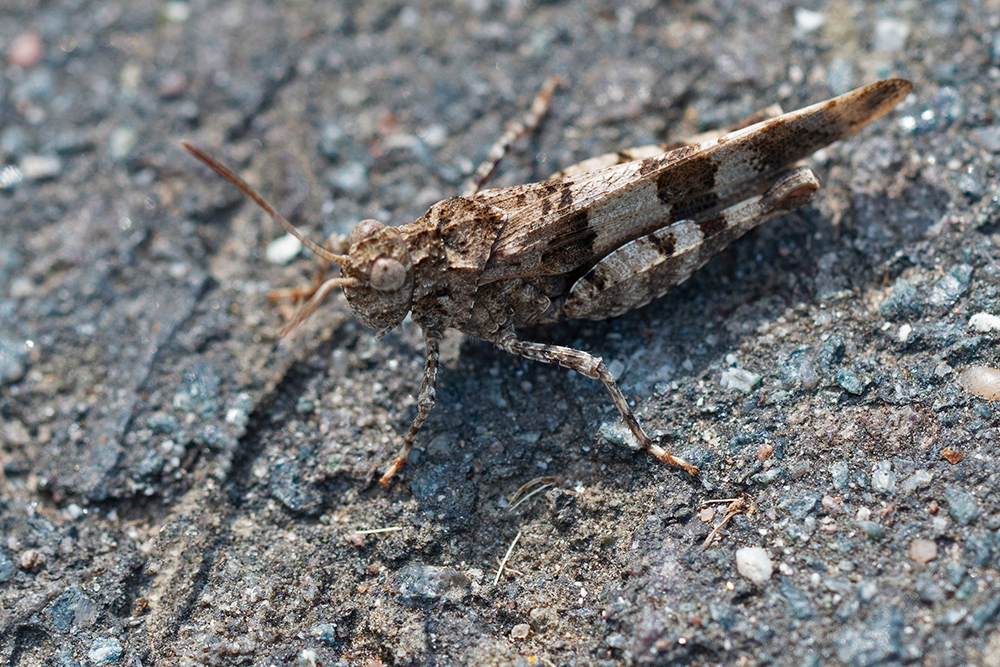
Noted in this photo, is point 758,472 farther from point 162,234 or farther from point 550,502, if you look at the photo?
point 162,234

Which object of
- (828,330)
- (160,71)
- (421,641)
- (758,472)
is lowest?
(421,641)

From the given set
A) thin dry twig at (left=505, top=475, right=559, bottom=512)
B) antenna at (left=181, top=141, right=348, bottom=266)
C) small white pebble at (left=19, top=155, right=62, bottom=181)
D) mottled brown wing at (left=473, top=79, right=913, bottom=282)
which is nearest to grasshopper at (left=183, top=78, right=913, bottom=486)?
mottled brown wing at (left=473, top=79, right=913, bottom=282)

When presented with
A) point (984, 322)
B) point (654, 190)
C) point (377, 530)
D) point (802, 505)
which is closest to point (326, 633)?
point (377, 530)

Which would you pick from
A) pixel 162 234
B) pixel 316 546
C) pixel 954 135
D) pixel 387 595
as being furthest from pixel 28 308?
pixel 954 135

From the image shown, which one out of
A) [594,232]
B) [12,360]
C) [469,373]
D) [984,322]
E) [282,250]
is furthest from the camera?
[282,250]

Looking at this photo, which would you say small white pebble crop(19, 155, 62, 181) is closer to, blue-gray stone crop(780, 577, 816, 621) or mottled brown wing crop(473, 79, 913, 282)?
mottled brown wing crop(473, 79, 913, 282)

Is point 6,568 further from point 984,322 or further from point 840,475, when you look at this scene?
point 984,322
